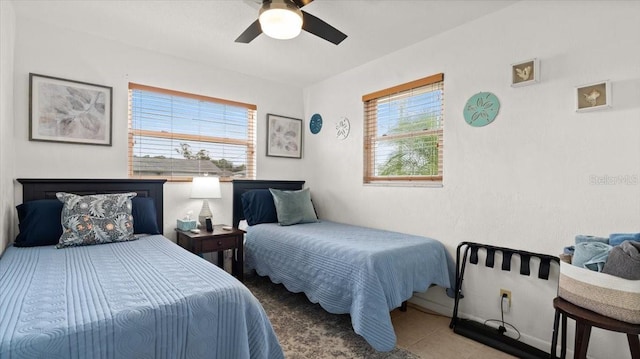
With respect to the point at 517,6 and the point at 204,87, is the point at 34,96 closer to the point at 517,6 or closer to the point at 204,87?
the point at 204,87

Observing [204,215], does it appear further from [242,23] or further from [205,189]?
[242,23]

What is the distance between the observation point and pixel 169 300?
3.98ft

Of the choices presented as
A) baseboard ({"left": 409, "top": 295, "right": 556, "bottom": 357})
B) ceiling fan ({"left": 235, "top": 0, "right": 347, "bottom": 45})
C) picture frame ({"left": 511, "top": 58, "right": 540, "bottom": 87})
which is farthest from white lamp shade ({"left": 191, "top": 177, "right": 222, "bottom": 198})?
picture frame ({"left": 511, "top": 58, "right": 540, "bottom": 87})

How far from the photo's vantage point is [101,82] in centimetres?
277

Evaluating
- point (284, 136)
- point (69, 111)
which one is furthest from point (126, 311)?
point (284, 136)

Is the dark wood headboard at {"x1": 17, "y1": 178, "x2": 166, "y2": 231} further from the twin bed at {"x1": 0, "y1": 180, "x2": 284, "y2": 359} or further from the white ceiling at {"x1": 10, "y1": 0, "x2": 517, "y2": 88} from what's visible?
the white ceiling at {"x1": 10, "y1": 0, "x2": 517, "y2": 88}

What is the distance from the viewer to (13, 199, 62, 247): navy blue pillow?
2176mm

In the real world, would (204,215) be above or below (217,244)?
above

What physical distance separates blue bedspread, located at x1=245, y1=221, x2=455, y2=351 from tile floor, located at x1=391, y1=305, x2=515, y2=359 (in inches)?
12.3

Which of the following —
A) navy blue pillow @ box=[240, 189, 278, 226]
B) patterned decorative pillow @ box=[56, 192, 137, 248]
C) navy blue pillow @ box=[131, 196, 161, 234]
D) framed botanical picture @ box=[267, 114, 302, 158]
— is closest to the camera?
patterned decorative pillow @ box=[56, 192, 137, 248]

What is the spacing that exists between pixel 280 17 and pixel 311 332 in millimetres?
2156

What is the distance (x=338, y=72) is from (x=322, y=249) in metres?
2.22

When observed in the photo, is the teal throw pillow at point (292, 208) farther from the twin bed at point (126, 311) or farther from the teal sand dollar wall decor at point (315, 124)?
the twin bed at point (126, 311)

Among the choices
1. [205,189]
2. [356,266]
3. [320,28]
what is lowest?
[356,266]
